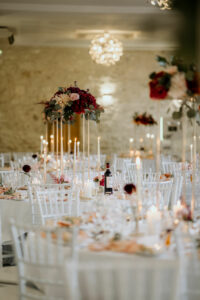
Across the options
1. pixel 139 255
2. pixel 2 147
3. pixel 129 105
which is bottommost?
pixel 139 255

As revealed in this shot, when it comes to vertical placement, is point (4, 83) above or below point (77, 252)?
above

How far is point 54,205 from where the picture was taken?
4.26m

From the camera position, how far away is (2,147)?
1277 cm

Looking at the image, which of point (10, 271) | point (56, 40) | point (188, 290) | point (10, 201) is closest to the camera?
point (188, 290)

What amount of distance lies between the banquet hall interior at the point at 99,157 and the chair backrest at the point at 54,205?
1cm

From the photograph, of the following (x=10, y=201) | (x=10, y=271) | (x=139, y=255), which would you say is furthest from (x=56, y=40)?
(x=139, y=255)

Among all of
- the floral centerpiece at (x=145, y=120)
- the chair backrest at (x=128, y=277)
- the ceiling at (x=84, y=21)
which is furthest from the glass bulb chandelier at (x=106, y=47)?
the chair backrest at (x=128, y=277)

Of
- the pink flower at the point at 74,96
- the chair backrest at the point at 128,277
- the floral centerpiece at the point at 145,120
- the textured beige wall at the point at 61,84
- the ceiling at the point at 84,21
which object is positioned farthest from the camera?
the textured beige wall at the point at 61,84

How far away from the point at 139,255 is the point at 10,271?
1317mm

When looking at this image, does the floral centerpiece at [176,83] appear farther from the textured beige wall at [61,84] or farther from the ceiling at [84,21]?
the textured beige wall at [61,84]

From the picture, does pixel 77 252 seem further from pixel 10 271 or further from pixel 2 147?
pixel 2 147

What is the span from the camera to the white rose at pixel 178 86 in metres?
2.79

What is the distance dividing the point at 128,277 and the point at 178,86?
54.9 inches

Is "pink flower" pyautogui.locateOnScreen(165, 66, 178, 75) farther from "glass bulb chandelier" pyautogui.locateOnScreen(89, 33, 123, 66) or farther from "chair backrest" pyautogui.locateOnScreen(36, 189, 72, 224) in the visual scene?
"glass bulb chandelier" pyautogui.locateOnScreen(89, 33, 123, 66)
